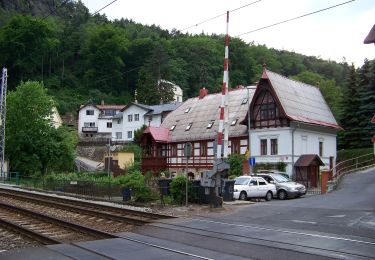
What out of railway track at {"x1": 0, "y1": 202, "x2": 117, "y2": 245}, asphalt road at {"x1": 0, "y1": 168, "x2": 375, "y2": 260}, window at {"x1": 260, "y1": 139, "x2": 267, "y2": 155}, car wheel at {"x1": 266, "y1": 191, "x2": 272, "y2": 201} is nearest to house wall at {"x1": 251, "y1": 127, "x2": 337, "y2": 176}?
window at {"x1": 260, "y1": 139, "x2": 267, "y2": 155}

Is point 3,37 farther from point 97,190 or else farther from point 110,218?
point 110,218

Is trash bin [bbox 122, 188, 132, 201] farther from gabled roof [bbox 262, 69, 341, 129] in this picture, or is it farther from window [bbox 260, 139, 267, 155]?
window [bbox 260, 139, 267, 155]

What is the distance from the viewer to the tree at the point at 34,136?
59656 mm

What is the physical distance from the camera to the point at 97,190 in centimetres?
3200

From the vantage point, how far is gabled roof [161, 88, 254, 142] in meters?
48.2

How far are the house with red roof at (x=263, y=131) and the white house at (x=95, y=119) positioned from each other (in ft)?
143

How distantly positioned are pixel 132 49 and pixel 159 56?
54.2 feet

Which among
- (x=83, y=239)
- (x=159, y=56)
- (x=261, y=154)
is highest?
(x=159, y=56)

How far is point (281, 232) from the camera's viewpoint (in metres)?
15.1

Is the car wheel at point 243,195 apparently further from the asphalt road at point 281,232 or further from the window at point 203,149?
the window at point 203,149

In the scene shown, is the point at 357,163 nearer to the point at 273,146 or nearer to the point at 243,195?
the point at 273,146

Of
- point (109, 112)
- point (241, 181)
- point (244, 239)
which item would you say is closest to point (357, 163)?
→ point (241, 181)

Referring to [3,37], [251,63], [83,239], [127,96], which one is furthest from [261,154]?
[3,37]

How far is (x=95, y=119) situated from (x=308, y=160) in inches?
2637
